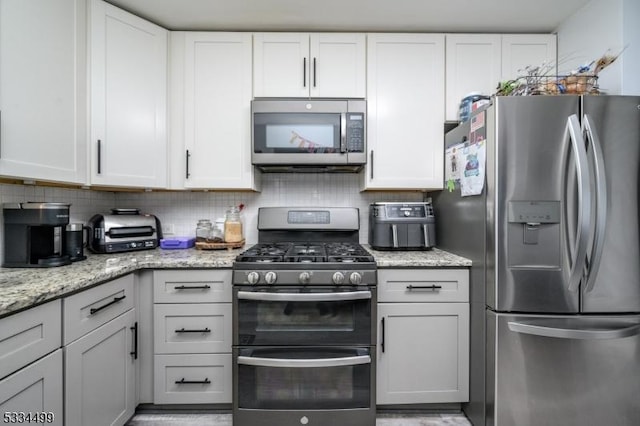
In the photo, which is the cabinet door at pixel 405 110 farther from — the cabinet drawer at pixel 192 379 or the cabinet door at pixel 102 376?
the cabinet door at pixel 102 376

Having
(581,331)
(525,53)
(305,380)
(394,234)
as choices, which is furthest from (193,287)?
(525,53)

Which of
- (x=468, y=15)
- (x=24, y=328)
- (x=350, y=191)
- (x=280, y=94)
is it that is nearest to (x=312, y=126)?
(x=280, y=94)

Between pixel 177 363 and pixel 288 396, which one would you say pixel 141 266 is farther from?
pixel 288 396

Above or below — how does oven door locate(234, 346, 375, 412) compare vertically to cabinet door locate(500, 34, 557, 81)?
below

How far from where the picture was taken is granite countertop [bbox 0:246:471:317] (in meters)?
0.96

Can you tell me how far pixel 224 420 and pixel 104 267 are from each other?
105cm

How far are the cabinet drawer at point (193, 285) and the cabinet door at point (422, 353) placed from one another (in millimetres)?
868

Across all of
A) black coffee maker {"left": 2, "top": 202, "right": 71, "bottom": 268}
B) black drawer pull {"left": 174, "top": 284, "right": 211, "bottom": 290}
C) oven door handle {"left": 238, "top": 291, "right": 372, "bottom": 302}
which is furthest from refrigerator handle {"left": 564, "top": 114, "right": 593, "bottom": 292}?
black coffee maker {"left": 2, "top": 202, "right": 71, "bottom": 268}

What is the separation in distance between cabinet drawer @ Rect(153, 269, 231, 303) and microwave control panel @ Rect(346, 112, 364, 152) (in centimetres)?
107

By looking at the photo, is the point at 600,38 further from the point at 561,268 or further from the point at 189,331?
the point at 189,331

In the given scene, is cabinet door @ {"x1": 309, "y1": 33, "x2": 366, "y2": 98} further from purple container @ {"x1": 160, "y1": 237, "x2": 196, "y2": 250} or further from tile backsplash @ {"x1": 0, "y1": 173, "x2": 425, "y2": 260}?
purple container @ {"x1": 160, "y1": 237, "x2": 196, "y2": 250}

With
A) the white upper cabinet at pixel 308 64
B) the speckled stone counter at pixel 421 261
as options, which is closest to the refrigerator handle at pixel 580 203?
the speckled stone counter at pixel 421 261

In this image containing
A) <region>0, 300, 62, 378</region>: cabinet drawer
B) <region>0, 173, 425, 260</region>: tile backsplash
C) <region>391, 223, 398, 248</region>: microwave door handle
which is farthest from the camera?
<region>0, 173, 425, 260</region>: tile backsplash

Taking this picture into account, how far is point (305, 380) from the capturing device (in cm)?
145
